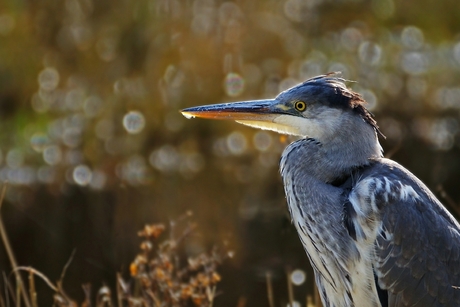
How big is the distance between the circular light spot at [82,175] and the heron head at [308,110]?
13.9ft

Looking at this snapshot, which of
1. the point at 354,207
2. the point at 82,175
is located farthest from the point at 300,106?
the point at 82,175

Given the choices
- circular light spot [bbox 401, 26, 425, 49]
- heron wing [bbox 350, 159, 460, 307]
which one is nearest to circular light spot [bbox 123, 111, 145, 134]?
circular light spot [bbox 401, 26, 425, 49]

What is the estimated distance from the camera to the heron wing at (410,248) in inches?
143

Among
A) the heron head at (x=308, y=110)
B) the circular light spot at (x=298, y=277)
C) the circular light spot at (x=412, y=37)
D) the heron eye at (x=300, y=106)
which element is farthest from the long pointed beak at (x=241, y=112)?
the circular light spot at (x=412, y=37)

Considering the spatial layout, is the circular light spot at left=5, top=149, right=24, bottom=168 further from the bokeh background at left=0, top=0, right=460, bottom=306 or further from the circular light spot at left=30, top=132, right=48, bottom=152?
the circular light spot at left=30, top=132, right=48, bottom=152

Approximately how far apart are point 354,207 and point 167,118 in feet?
17.8

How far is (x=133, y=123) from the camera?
880 cm

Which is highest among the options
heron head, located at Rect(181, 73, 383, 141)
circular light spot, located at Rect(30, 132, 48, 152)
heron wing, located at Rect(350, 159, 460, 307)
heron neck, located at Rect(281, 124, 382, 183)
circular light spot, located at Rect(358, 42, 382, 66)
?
circular light spot, located at Rect(358, 42, 382, 66)

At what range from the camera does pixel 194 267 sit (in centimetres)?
429

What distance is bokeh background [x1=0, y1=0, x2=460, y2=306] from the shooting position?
7.35 metres

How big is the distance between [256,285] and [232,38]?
3734mm

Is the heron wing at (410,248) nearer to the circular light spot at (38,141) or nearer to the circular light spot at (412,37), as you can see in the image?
the circular light spot at (38,141)

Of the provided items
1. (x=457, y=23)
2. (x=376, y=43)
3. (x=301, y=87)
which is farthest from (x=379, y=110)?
(x=301, y=87)

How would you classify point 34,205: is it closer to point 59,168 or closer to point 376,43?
point 59,168
